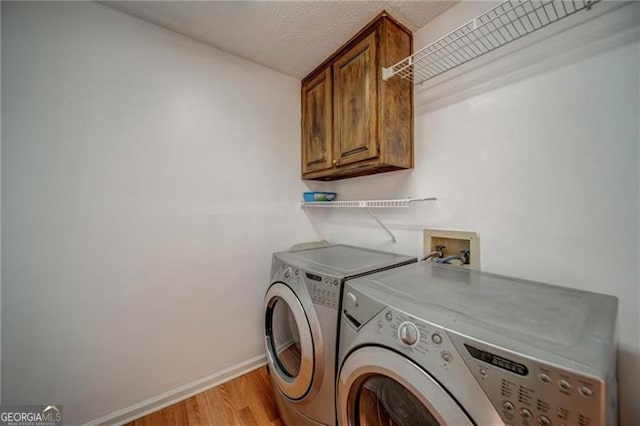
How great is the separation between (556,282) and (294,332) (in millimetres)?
1165

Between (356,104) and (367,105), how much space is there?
11 centimetres

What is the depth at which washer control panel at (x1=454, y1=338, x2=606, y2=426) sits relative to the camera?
38 centimetres

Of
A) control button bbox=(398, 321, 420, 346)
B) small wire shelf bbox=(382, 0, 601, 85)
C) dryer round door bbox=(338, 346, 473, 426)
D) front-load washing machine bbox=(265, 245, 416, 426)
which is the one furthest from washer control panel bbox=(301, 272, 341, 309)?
small wire shelf bbox=(382, 0, 601, 85)

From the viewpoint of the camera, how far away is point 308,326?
3.20 ft

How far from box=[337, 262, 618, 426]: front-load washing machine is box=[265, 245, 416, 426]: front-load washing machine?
10 cm

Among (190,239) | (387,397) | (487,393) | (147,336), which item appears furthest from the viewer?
(190,239)

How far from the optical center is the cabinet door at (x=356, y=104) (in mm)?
1262

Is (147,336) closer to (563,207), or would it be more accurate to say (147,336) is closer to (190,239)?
(190,239)

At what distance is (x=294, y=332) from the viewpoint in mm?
1185

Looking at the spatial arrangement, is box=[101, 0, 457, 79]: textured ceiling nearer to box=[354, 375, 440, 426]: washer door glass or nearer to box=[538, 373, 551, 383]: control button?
box=[538, 373, 551, 383]: control button

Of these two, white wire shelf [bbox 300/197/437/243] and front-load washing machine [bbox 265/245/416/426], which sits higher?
white wire shelf [bbox 300/197/437/243]

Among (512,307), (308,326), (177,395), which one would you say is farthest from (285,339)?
(512,307)

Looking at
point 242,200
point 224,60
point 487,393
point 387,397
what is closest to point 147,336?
point 242,200

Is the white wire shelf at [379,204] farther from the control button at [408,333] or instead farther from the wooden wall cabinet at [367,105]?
the control button at [408,333]
